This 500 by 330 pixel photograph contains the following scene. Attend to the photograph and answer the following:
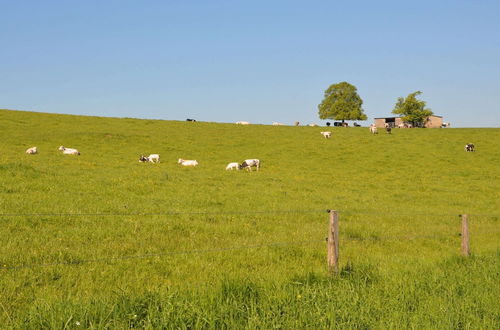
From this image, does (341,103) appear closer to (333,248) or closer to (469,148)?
(469,148)

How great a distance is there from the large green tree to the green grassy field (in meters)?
79.9

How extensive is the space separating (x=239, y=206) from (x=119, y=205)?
499 cm

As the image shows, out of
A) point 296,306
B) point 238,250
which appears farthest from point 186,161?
point 296,306

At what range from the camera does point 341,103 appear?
114062mm

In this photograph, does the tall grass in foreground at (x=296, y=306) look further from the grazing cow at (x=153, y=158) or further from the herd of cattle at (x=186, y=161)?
the grazing cow at (x=153, y=158)

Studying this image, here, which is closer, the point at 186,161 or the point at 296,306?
the point at 296,306

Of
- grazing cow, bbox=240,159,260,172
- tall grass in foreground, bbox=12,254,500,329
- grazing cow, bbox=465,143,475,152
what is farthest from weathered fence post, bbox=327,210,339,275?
grazing cow, bbox=465,143,475,152

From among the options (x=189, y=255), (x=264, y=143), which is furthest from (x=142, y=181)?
(x=264, y=143)

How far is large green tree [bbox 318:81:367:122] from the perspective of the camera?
112m

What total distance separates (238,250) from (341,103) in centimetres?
10745

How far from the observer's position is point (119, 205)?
15531mm

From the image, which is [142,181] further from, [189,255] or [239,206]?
[189,255]

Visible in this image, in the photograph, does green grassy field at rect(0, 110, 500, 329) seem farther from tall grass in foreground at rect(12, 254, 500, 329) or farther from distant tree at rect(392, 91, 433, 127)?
distant tree at rect(392, 91, 433, 127)

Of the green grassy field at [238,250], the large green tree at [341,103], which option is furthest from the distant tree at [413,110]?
the green grassy field at [238,250]
